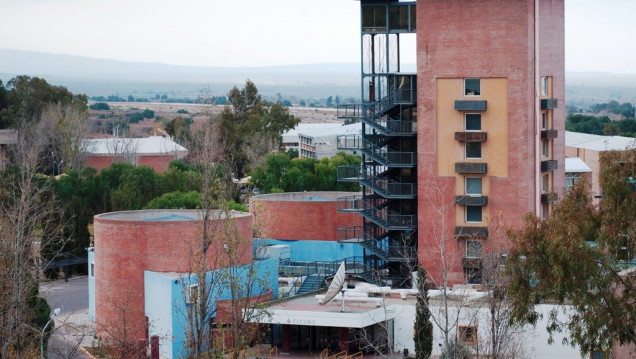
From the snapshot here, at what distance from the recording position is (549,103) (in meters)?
55.1

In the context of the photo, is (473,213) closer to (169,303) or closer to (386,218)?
(386,218)

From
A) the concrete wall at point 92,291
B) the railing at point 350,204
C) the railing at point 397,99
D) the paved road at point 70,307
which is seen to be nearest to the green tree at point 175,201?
the paved road at point 70,307

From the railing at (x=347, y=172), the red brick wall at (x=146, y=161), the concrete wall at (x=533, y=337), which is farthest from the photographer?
the red brick wall at (x=146, y=161)

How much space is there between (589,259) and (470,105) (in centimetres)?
1725

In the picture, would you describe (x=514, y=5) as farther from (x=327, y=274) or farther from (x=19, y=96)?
(x=19, y=96)

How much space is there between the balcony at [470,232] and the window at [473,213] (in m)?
0.56

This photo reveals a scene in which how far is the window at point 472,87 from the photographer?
53062 mm

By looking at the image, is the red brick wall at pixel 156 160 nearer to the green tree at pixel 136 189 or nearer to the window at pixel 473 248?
the green tree at pixel 136 189

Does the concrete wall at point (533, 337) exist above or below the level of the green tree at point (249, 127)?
below

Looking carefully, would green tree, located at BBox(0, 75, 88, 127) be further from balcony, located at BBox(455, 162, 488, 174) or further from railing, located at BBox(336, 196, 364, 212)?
balcony, located at BBox(455, 162, 488, 174)

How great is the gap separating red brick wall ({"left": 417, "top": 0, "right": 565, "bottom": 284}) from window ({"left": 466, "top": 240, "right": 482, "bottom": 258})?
1.24 ft

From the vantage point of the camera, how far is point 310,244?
6488 centimetres

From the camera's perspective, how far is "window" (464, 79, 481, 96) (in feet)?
174

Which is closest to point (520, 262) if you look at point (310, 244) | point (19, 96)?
point (310, 244)
